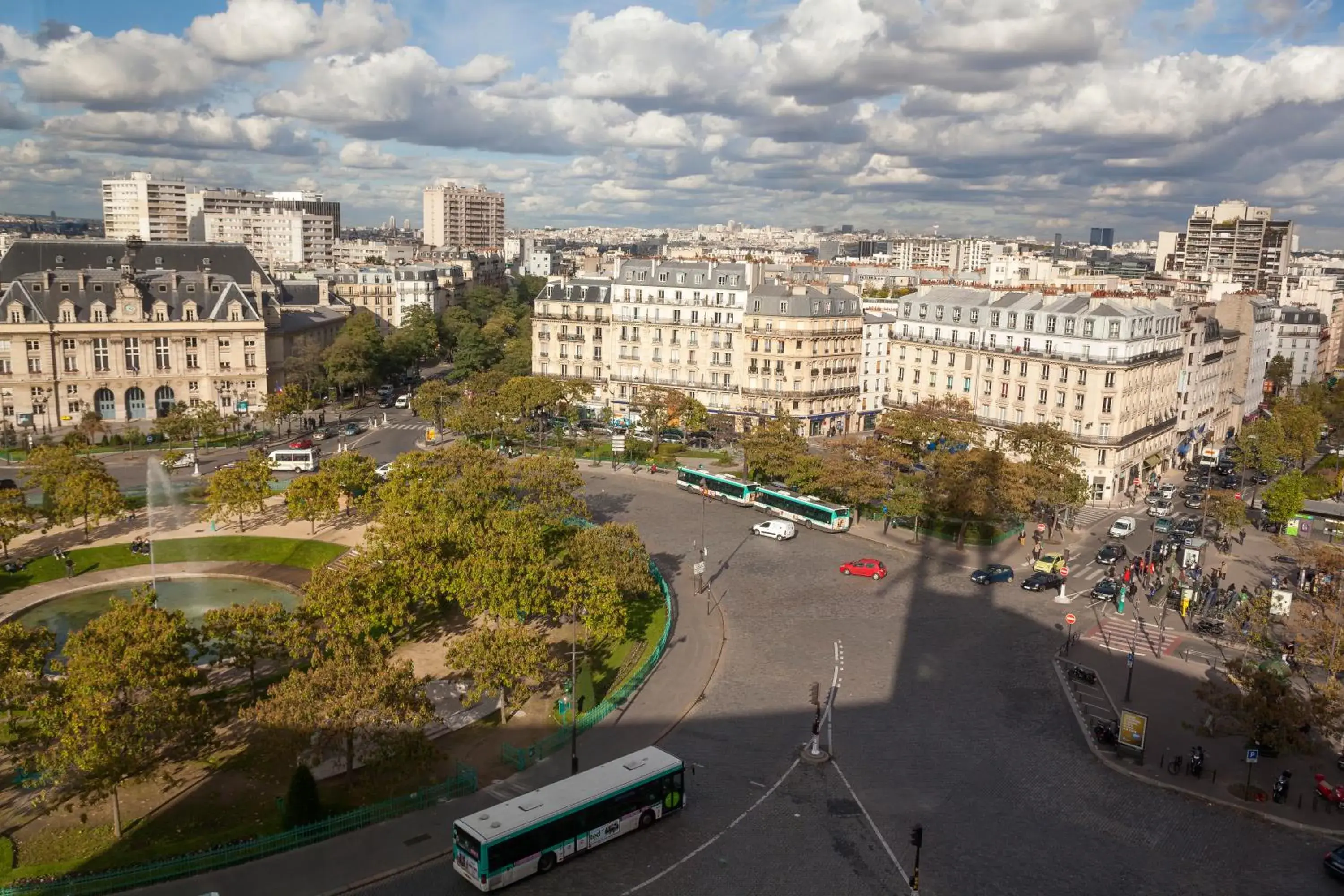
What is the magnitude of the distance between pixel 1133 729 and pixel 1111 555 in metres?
28.9

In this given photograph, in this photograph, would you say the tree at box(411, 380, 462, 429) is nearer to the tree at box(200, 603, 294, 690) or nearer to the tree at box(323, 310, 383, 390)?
the tree at box(323, 310, 383, 390)

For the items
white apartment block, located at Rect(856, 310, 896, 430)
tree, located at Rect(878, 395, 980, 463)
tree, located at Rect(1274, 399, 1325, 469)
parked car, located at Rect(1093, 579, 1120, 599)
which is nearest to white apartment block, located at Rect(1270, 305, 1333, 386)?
tree, located at Rect(1274, 399, 1325, 469)

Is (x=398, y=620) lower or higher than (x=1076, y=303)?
lower

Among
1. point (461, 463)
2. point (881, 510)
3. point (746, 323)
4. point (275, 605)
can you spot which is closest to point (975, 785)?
point (275, 605)

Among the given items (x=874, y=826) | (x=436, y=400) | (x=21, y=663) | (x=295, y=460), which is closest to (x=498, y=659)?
(x=874, y=826)

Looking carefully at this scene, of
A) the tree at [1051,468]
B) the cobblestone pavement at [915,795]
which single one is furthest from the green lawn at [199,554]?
the tree at [1051,468]

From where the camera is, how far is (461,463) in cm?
5866

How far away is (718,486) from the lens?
77.7 metres

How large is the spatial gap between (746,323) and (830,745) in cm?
6597

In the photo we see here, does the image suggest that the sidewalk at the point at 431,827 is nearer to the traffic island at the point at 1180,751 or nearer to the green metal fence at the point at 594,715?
the green metal fence at the point at 594,715

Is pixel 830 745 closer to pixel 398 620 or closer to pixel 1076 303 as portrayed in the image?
pixel 398 620

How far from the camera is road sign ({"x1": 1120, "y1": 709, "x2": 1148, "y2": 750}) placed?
1459 inches

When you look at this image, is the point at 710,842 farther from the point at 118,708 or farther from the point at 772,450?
the point at 772,450

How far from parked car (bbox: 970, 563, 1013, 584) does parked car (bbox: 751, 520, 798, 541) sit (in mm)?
12305
